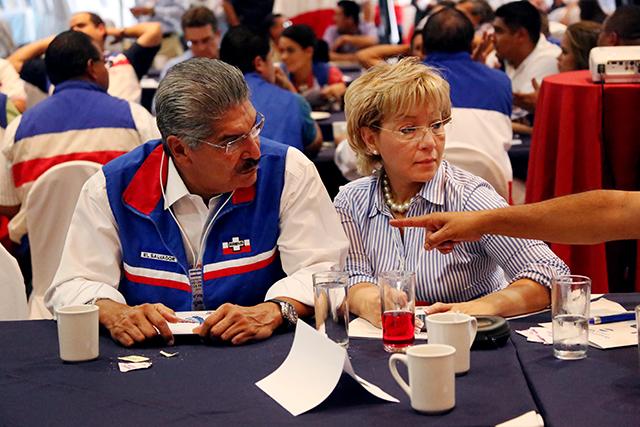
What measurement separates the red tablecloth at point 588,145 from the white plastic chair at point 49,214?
184 centimetres

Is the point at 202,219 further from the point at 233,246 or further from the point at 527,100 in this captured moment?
the point at 527,100

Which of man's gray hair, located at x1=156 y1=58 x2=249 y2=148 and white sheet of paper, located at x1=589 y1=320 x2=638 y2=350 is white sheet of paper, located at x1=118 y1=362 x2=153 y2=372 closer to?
man's gray hair, located at x1=156 y1=58 x2=249 y2=148

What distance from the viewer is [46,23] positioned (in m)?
12.0

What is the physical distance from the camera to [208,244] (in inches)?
102

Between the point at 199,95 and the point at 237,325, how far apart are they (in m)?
0.58

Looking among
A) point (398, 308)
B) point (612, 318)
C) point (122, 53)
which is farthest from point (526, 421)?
point (122, 53)

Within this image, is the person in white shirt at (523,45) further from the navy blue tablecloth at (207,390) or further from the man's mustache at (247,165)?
the navy blue tablecloth at (207,390)

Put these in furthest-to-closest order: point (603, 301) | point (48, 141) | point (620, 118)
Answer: point (48, 141), point (620, 118), point (603, 301)

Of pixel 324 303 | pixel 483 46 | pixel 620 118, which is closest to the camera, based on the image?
pixel 324 303

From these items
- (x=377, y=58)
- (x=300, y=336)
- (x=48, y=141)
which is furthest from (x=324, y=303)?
(x=377, y=58)

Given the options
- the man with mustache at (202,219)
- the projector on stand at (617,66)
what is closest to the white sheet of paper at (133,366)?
the man with mustache at (202,219)

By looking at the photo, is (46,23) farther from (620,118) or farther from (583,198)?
(583,198)

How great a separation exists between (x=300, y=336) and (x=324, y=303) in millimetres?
150

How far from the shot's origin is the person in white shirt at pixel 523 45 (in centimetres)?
677
